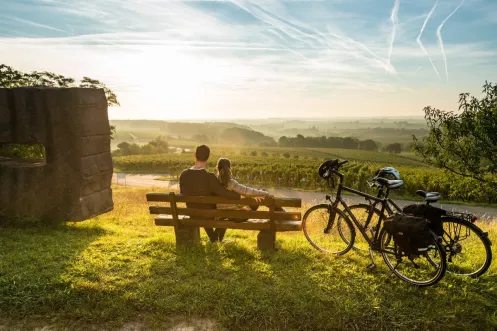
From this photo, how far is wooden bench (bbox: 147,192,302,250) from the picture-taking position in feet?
18.3

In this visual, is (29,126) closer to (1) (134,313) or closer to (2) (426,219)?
(1) (134,313)

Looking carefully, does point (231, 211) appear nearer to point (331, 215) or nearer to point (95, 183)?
point (331, 215)

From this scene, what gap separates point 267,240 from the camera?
5797 mm

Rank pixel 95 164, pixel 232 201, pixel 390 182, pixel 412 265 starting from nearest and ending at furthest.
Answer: pixel 390 182
pixel 412 265
pixel 232 201
pixel 95 164

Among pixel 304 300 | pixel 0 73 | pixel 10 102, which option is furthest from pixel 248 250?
pixel 0 73

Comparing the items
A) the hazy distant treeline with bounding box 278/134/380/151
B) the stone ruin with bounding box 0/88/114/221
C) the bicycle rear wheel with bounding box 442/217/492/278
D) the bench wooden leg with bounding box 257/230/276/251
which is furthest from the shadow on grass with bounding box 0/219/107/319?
the hazy distant treeline with bounding box 278/134/380/151

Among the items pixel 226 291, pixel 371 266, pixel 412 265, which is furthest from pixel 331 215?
pixel 226 291

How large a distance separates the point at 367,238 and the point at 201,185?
8.72ft

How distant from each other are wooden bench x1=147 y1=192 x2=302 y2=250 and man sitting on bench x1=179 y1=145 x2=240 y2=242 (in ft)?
0.46

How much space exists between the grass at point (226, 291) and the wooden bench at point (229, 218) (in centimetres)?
28

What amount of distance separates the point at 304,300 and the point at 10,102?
724 centimetres

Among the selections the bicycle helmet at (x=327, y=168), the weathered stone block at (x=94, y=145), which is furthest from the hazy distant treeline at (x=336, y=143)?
the bicycle helmet at (x=327, y=168)

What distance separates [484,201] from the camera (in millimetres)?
22422

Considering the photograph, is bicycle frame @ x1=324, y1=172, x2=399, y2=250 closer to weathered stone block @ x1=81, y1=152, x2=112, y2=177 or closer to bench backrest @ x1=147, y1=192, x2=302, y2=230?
bench backrest @ x1=147, y1=192, x2=302, y2=230
